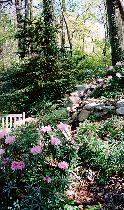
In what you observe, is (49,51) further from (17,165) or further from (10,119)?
(17,165)

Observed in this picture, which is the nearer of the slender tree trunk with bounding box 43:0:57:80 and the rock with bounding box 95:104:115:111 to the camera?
the rock with bounding box 95:104:115:111

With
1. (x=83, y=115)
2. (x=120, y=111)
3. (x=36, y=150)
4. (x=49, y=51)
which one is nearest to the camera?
(x=36, y=150)

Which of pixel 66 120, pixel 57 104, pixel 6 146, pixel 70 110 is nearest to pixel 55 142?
pixel 6 146

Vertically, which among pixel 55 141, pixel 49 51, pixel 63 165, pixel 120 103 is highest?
pixel 49 51

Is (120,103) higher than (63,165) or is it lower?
higher

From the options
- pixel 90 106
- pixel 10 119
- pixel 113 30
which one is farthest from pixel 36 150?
pixel 113 30

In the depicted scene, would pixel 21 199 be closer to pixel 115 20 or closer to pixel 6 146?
pixel 6 146

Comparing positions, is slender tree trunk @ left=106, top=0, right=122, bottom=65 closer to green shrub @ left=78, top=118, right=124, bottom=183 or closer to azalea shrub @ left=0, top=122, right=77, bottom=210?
green shrub @ left=78, top=118, right=124, bottom=183

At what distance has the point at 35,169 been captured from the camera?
4.62m

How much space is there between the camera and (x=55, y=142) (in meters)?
4.66

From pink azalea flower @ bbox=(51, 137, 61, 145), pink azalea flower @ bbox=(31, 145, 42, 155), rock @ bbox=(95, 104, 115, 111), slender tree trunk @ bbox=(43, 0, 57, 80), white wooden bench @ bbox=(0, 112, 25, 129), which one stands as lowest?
white wooden bench @ bbox=(0, 112, 25, 129)

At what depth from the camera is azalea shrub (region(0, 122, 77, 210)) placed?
14.1ft

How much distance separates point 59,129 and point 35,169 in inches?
28.9

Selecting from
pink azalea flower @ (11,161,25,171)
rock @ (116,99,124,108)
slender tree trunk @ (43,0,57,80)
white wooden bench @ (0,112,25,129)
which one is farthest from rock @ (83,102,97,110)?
pink azalea flower @ (11,161,25,171)
